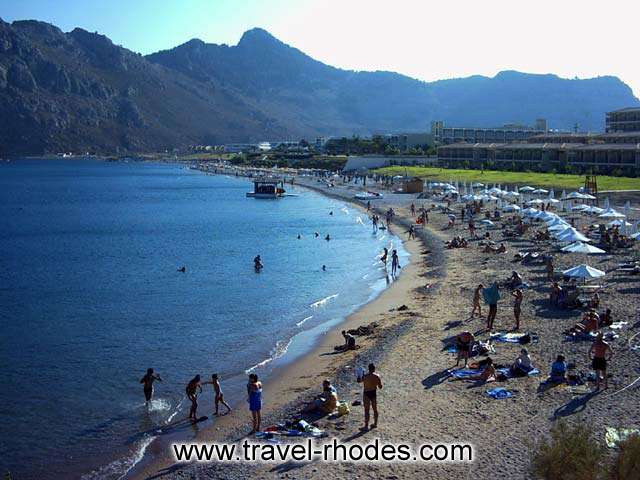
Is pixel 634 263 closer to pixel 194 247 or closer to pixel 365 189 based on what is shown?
pixel 194 247

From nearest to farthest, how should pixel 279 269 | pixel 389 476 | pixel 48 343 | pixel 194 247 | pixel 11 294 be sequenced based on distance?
pixel 389 476 < pixel 48 343 < pixel 11 294 < pixel 279 269 < pixel 194 247

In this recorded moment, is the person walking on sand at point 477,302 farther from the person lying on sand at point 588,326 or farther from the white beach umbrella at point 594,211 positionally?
the white beach umbrella at point 594,211

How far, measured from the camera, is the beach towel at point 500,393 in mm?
14856

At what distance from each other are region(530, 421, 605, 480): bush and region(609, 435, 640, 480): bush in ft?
0.64

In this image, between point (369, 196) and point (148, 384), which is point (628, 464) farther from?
point (369, 196)

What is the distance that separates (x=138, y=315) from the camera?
28.5 meters

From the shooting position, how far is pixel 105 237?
58.4m

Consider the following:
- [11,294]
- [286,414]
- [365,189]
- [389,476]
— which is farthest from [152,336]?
[365,189]

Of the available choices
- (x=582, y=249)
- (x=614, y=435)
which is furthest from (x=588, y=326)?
(x=582, y=249)

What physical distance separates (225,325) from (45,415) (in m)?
9.60

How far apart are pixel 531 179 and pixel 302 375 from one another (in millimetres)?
58481

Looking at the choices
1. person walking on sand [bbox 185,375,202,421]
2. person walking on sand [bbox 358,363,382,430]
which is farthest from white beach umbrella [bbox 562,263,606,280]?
person walking on sand [bbox 185,375,202,421]

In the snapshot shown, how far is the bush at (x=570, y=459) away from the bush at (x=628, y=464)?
0.64 ft

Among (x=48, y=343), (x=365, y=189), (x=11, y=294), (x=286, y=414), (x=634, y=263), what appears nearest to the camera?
(x=286, y=414)
